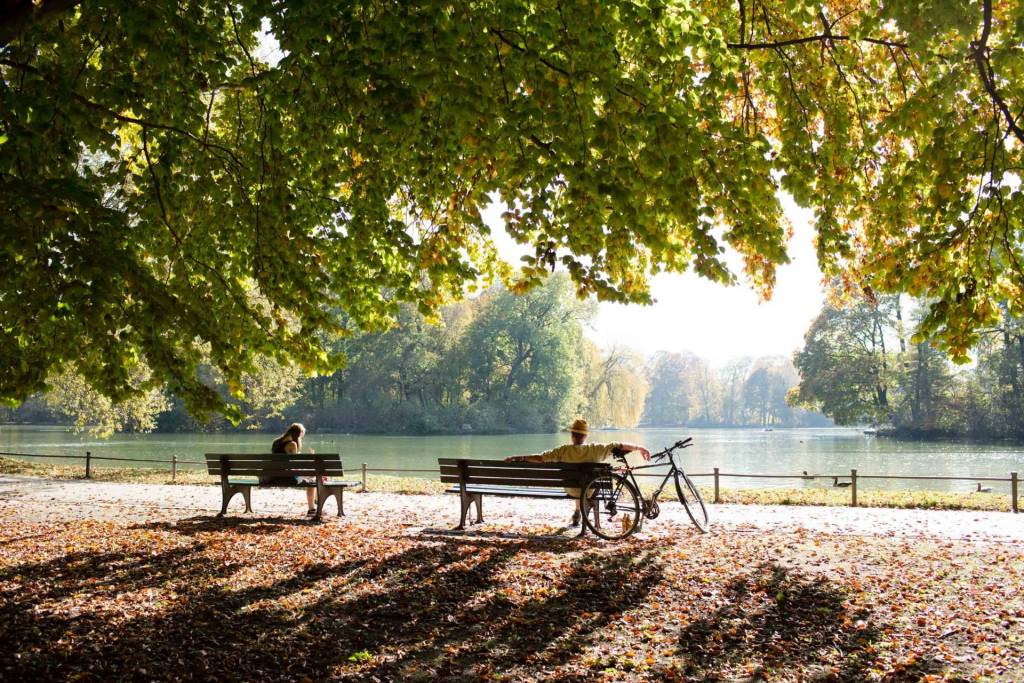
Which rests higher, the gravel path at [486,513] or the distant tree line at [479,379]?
the distant tree line at [479,379]

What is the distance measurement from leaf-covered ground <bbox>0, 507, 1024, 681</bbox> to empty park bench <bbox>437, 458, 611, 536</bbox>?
0.59 m

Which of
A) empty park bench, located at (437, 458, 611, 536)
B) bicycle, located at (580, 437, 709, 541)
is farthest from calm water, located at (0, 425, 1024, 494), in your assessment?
empty park bench, located at (437, 458, 611, 536)

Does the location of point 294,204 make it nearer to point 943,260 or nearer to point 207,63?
point 207,63

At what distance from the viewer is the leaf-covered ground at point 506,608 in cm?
446

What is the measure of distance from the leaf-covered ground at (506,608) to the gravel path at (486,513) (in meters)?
1.29

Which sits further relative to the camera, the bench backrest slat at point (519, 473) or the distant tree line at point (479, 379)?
the distant tree line at point (479, 379)

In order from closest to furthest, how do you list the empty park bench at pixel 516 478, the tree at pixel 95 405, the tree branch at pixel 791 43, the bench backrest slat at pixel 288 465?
the tree branch at pixel 791 43, the empty park bench at pixel 516 478, the bench backrest slat at pixel 288 465, the tree at pixel 95 405

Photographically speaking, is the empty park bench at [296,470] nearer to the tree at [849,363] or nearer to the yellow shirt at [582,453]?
the yellow shirt at [582,453]

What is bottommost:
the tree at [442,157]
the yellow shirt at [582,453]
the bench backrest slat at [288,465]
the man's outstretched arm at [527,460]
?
the bench backrest slat at [288,465]

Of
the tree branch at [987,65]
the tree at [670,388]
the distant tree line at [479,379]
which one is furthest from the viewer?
the tree at [670,388]

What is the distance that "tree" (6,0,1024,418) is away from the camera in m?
5.68

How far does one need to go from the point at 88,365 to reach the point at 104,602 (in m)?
2.23

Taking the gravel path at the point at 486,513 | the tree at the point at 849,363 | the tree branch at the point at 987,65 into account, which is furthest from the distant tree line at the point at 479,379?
the tree branch at the point at 987,65

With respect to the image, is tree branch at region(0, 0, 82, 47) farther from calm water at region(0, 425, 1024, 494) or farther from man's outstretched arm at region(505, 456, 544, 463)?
calm water at region(0, 425, 1024, 494)
